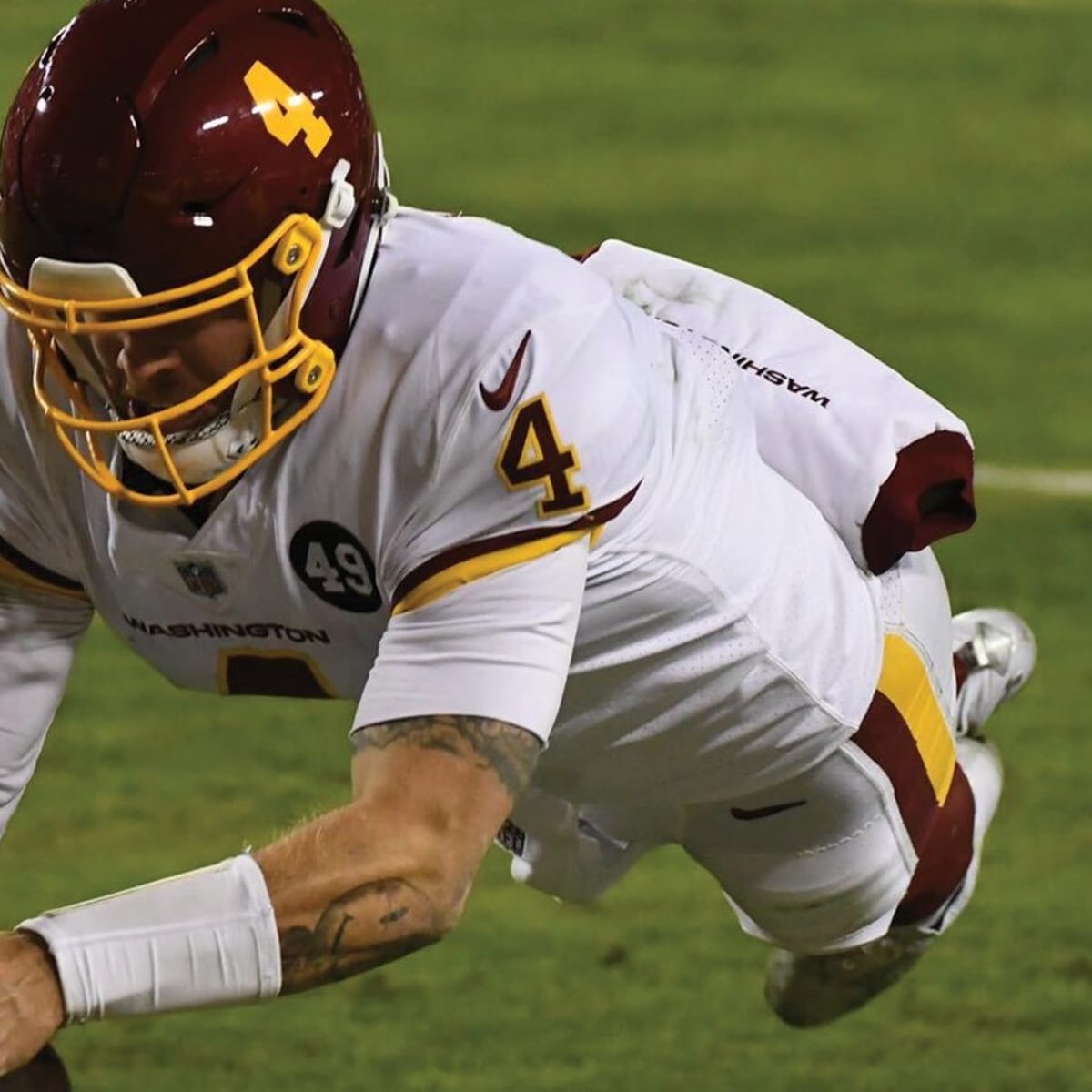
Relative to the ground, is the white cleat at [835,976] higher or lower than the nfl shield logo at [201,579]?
lower

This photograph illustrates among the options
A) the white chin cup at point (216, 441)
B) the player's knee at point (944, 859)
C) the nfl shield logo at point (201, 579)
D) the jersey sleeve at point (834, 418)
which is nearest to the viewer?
the white chin cup at point (216, 441)

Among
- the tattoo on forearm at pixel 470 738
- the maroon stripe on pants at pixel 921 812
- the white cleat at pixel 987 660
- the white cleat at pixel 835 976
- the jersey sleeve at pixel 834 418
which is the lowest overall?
the white cleat at pixel 835 976

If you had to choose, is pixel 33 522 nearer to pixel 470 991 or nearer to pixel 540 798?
pixel 540 798

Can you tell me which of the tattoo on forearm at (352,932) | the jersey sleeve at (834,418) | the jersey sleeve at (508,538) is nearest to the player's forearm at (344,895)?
the tattoo on forearm at (352,932)

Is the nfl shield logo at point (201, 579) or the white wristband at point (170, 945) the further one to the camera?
the nfl shield logo at point (201, 579)

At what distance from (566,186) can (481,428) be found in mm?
4875

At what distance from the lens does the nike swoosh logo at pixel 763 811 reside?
3.46m

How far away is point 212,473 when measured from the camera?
270 cm

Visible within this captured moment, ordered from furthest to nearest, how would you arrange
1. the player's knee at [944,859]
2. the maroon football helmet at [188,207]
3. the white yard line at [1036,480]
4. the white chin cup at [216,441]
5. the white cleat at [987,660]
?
the white yard line at [1036,480] < the white cleat at [987,660] < the player's knee at [944,859] < the white chin cup at [216,441] < the maroon football helmet at [188,207]

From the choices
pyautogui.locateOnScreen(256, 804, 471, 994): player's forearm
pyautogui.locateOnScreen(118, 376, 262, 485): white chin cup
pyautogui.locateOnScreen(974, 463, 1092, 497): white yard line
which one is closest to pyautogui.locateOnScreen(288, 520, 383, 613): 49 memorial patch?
pyautogui.locateOnScreen(118, 376, 262, 485): white chin cup

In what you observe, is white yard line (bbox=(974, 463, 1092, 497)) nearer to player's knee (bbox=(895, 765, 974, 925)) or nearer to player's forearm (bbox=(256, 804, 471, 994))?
player's knee (bbox=(895, 765, 974, 925))

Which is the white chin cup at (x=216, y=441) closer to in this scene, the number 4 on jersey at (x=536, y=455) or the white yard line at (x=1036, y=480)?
the number 4 on jersey at (x=536, y=455)

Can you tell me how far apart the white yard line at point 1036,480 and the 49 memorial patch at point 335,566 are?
3084mm

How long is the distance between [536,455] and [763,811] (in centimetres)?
104
